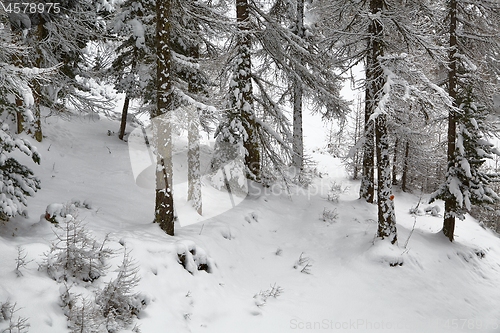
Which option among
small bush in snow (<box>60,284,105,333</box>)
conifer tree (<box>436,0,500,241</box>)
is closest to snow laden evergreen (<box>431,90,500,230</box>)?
conifer tree (<box>436,0,500,241</box>)

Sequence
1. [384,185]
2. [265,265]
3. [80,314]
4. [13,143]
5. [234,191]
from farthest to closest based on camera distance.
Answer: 1. [234,191]
2. [384,185]
3. [265,265]
4. [13,143]
5. [80,314]

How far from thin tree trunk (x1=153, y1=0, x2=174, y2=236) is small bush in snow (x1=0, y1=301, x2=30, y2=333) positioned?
11.6ft

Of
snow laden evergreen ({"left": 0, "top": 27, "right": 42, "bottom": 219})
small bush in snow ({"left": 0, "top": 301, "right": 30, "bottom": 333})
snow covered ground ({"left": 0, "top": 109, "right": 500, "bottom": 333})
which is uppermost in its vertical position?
snow laden evergreen ({"left": 0, "top": 27, "right": 42, "bottom": 219})

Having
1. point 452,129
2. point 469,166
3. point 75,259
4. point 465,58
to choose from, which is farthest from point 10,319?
point 465,58

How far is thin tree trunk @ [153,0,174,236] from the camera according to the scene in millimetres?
6938

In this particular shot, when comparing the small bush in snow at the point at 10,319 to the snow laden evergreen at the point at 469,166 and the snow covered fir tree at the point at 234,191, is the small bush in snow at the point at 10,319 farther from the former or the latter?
the snow laden evergreen at the point at 469,166

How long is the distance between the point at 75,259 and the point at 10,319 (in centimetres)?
123

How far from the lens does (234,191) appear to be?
11500 mm

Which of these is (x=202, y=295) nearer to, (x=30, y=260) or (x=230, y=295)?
(x=230, y=295)

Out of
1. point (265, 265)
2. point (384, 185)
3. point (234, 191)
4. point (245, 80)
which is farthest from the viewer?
point (234, 191)

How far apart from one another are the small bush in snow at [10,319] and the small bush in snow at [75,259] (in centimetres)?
81

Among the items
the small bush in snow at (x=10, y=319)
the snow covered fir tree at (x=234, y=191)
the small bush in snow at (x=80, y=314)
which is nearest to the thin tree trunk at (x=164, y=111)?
the snow covered fir tree at (x=234, y=191)

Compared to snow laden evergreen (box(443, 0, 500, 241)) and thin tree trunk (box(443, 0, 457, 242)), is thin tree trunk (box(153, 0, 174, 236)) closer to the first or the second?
snow laden evergreen (box(443, 0, 500, 241))

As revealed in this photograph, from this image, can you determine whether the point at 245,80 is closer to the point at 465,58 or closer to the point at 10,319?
the point at 465,58
